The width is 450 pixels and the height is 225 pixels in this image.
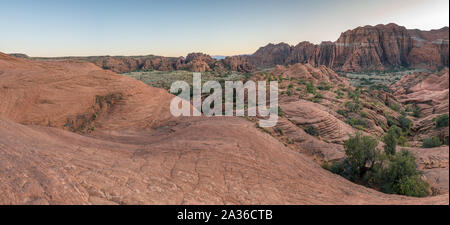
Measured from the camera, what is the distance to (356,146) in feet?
32.7

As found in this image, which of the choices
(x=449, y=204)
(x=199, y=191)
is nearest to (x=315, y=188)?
(x=449, y=204)

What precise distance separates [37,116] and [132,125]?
199 inches

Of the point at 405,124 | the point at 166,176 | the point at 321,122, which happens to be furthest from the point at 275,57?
the point at 166,176

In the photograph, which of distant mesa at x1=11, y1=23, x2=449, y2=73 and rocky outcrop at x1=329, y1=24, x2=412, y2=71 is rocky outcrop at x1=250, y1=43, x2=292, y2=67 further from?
rocky outcrop at x1=329, y1=24, x2=412, y2=71

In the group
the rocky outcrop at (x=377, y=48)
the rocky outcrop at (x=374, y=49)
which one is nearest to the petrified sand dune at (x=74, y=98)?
the rocky outcrop at (x=374, y=49)

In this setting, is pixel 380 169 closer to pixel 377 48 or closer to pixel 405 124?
pixel 405 124

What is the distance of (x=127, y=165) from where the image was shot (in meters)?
5.88

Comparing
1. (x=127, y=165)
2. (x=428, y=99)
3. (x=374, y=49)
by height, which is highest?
(x=374, y=49)

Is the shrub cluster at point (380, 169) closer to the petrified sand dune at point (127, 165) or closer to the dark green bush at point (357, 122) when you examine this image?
the petrified sand dune at point (127, 165)

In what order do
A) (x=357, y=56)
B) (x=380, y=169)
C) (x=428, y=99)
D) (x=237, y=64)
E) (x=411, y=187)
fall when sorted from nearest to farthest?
1. (x=411, y=187)
2. (x=380, y=169)
3. (x=428, y=99)
4. (x=357, y=56)
5. (x=237, y=64)

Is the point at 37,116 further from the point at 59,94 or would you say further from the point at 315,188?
the point at 315,188

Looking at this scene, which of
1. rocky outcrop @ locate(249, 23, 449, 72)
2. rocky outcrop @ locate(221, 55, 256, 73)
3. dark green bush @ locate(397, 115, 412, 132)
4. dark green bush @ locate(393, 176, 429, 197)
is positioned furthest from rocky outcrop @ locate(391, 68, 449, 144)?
rocky outcrop @ locate(221, 55, 256, 73)
